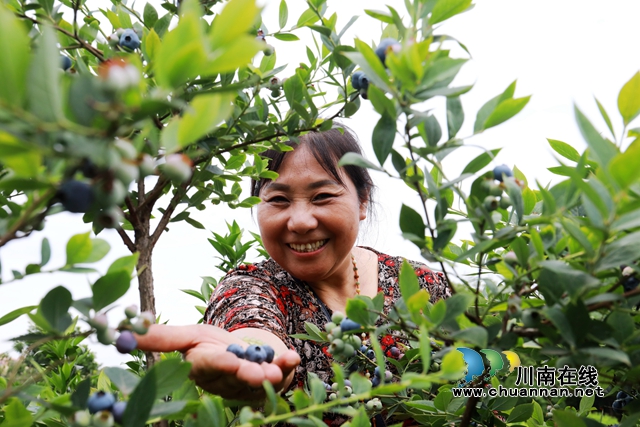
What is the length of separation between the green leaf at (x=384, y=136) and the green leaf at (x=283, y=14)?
0.80m

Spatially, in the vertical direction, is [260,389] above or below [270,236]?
below

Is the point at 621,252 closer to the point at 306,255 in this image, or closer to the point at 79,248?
the point at 79,248

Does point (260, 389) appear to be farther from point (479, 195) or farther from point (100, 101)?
point (100, 101)

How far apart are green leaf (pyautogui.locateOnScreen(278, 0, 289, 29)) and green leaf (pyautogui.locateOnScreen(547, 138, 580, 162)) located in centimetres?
70

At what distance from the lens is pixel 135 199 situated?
4.35 feet

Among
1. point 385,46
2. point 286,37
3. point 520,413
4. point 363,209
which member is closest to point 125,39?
point 286,37

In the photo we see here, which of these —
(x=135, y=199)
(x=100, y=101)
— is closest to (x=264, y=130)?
(x=135, y=199)

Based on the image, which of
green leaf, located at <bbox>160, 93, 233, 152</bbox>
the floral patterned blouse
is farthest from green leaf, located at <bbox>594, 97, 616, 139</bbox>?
the floral patterned blouse

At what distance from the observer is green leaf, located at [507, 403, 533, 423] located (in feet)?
3.56

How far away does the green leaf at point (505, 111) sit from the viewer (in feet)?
2.11

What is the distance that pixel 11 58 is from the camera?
336 mm

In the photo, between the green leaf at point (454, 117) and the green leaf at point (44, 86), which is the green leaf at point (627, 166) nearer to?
the green leaf at point (454, 117)

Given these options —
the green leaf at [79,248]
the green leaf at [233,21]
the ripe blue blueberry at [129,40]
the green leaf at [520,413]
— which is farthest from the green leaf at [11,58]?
the green leaf at [520,413]

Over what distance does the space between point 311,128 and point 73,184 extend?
2.56ft
